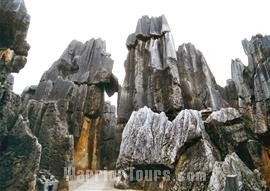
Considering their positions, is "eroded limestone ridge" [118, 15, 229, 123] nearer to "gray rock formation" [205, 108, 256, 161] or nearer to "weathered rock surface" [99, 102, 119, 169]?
"weathered rock surface" [99, 102, 119, 169]

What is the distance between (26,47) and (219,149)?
13.3 meters

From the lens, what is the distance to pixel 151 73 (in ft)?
79.9

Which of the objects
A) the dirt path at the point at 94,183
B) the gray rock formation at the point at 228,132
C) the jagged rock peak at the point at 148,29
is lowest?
the dirt path at the point at 94,183

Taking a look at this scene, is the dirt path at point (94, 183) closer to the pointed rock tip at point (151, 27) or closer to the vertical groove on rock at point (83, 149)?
the vertical groove on rock at point (83, 149)

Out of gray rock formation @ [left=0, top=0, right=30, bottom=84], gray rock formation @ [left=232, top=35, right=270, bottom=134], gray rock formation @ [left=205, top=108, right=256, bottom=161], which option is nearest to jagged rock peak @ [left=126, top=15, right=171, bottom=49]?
gray rock formation @ [left=232, top=35, right=270, bottom=134]

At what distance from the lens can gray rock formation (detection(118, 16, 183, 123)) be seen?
22.8m

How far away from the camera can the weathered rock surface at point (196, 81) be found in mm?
23797

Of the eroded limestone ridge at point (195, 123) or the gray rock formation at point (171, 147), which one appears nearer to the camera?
the eroded limestone ridge at point (195, 123)

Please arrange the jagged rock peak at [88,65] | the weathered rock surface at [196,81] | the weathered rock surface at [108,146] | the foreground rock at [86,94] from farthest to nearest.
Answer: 1. the jagged rock peak at [88,65]
2. the weathered rock surface at [108,146]
3. the weathered rock surface at [196,81]
4. the foreground rock at [86,94]

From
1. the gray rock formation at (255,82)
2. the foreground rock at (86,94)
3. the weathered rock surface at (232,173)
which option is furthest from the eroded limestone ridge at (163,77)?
the weathered rock surface at (232,173)

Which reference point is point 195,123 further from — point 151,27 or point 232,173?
point 151,27

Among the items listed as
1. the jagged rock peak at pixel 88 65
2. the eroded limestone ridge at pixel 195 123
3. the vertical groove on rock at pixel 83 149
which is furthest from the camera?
the jagged rock peak at pixel 88 65

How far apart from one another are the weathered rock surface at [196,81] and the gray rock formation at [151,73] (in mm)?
1383

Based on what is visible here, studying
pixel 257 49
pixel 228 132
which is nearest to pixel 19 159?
pixel 228 132
